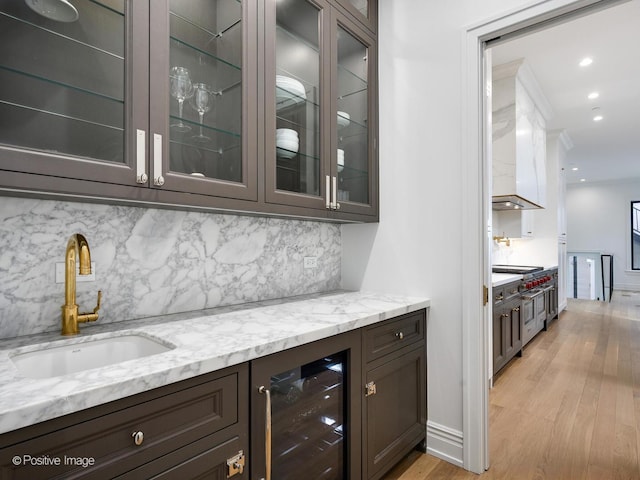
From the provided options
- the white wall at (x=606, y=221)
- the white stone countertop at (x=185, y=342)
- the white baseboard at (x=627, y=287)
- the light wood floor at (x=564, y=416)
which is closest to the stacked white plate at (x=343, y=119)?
the white stone countertop at (x=185, y=342)

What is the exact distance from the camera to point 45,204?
122 centimetres

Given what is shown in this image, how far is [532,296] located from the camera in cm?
374

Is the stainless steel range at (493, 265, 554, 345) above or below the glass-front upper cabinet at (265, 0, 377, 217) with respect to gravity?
below

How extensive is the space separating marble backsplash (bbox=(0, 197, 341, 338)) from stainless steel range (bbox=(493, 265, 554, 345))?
2.48 m

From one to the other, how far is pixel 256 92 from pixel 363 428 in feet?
4.86

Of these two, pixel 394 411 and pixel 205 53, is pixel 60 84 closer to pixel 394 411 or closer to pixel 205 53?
pixel 205 53

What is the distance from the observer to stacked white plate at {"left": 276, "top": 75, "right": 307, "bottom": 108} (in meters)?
1.56

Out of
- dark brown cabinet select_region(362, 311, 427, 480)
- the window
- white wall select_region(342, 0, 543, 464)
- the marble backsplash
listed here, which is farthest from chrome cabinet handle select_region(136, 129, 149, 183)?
the window

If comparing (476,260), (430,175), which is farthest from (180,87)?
(476,260)

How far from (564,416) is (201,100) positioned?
2930 mm

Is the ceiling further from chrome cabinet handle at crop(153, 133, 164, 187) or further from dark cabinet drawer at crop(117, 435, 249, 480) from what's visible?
dark cabinet drawer at crop(117, 435, 249, 480)

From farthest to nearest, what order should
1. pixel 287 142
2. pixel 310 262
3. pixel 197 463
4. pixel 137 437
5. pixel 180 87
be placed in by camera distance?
pixel 310 262, pixel 287 142, pixel 180 87, pixel 197 463, pixel 137 437

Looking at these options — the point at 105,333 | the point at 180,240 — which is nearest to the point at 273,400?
the point at 105,333

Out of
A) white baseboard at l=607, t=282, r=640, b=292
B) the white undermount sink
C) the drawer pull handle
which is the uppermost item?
the white undermount sink
